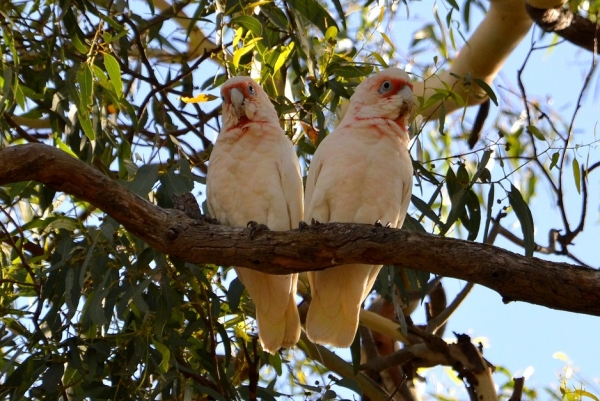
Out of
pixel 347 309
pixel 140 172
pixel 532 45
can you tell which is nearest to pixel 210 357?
pixel 347 309

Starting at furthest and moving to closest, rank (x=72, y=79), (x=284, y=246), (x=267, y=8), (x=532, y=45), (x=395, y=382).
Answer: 1. (x=395, y=382)
2. (x=532, y=45)
3. (x=267, y=8)
4. (x=72, y=79)
5. (x=284, y=246)

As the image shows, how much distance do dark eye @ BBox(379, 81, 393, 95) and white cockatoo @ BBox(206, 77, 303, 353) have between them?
36 centimetres

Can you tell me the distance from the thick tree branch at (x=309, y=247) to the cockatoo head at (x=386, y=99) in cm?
77

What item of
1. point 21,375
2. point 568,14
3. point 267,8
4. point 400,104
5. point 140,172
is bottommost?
point 21,375

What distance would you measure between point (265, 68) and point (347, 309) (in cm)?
96

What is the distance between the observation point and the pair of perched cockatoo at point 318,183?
265 cm

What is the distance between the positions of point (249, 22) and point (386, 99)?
21.0 inches

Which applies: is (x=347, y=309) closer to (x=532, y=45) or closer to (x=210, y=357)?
(x=210, y=357)

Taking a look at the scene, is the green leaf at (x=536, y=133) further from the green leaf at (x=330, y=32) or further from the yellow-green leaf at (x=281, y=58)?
the yellow-green leaf at (x=281, y=58)

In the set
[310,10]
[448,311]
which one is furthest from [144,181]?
[448,311]

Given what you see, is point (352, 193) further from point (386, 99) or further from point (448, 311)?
point (448, 311)

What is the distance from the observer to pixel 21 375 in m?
2.74

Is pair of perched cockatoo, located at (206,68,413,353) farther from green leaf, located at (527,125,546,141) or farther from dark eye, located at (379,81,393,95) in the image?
green leaf, located at (527,125,546,141)

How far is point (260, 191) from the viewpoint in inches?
108
